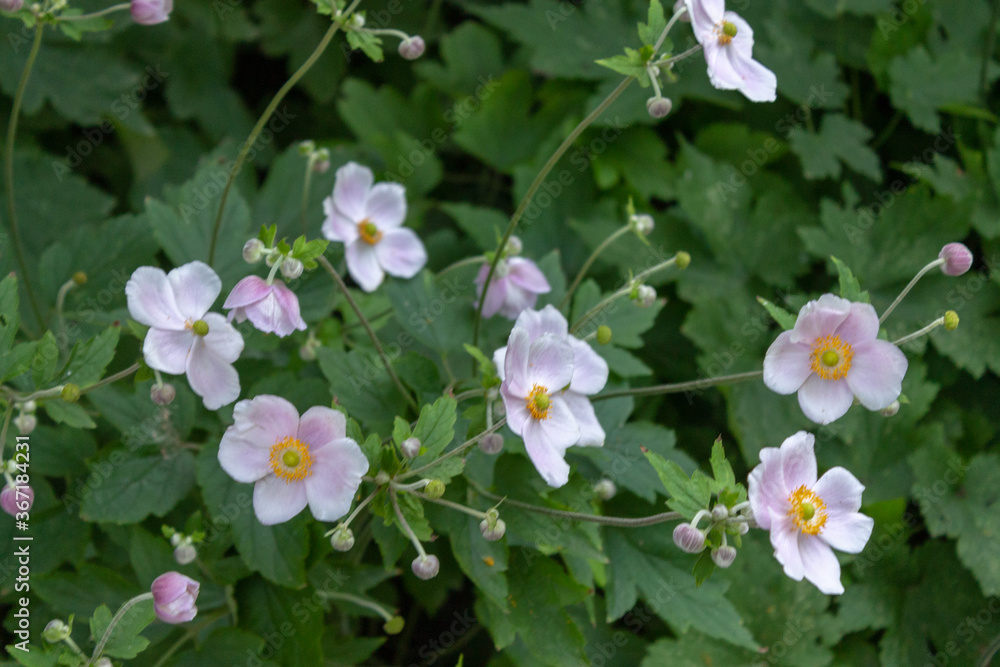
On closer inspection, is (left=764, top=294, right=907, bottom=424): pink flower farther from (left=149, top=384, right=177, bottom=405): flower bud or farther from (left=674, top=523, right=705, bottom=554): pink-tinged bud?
(left=149, top=384, right=177, bottom=405): flower bud

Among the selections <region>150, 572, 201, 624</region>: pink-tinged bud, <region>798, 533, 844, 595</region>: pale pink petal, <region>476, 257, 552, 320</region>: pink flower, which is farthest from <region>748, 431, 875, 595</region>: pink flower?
<region>150, 572, 201, 624</region>: pink-tinged bud

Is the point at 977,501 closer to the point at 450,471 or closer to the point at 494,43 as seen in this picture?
the point at 450,471

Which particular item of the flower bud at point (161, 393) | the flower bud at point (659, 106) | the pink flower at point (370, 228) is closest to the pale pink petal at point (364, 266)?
the pink flower at point (370, 228)

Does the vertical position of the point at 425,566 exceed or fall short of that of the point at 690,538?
it falls short

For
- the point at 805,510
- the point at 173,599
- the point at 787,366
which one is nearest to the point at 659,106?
the point at 787,366

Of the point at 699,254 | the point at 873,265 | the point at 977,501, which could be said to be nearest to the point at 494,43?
the point at 699,254

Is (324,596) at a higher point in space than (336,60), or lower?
lower

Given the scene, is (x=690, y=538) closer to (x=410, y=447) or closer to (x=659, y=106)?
(x=410, y=447)
